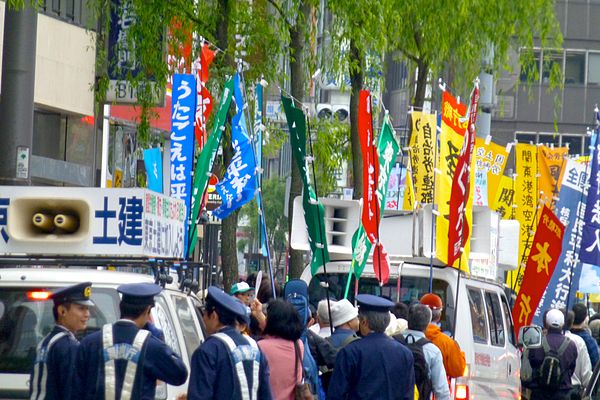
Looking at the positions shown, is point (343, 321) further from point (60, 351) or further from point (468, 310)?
point (60, 351)

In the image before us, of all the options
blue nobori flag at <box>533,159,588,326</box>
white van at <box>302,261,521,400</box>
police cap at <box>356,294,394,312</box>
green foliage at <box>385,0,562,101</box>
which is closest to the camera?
police cap at <box>356,294,394,312</box>

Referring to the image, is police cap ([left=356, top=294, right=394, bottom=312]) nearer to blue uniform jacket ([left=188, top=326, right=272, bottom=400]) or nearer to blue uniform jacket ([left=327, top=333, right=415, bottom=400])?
blue uniform jacket ([left=327, top=333, right=415, bottom=400])

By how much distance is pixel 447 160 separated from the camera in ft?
50.4

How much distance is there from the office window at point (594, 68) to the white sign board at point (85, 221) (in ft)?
174

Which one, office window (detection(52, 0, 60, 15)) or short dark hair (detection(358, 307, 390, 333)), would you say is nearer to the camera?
short dark hair (detection(358, 307, 390, 333))

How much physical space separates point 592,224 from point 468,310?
6.08m

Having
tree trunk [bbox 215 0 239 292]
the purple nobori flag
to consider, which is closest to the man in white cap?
the purple nobori flag

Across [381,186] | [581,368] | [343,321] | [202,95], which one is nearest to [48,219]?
[343,321]

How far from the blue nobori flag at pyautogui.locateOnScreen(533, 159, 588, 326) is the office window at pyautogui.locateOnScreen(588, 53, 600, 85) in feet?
129

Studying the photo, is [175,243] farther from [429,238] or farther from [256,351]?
[429,238]

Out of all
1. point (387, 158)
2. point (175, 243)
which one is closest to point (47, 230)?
point (175, 243)

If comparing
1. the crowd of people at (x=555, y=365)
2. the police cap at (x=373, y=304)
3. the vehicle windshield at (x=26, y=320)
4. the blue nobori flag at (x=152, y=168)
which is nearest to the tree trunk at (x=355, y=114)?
the blue nobori flag at (x=152, y=168)

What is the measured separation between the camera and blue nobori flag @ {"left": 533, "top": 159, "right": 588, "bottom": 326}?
65.8 feet

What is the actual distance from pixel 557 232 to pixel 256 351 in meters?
10.8
